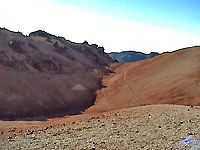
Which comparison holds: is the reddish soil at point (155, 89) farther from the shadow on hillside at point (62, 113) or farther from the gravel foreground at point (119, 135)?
the gravel foreground at point (119, 135)

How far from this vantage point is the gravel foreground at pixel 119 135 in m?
5.86

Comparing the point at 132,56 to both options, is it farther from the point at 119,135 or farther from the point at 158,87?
the point at 119,135

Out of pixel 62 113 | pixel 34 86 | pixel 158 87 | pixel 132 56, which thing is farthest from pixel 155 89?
pixel 132 56

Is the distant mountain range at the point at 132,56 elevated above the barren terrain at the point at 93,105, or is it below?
above

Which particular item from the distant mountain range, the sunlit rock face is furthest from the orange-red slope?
the distant mountain range

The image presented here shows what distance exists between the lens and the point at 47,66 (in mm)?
24438

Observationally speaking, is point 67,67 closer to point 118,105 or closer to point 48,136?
point 118,105

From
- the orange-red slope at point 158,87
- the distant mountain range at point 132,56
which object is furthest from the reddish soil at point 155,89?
the distant mountain range at point 132,56

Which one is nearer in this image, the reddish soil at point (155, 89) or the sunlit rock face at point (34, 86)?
the sunlit rock face at point (34, 86)

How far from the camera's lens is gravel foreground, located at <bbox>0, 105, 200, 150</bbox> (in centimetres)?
586

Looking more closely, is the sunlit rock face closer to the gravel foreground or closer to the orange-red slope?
the orange-red slope

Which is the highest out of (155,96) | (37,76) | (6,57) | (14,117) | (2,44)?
(2,44)

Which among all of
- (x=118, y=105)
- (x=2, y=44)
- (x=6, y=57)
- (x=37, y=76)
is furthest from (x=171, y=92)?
(x=2, y=44)

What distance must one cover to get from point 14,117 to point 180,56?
2162 centimetres
